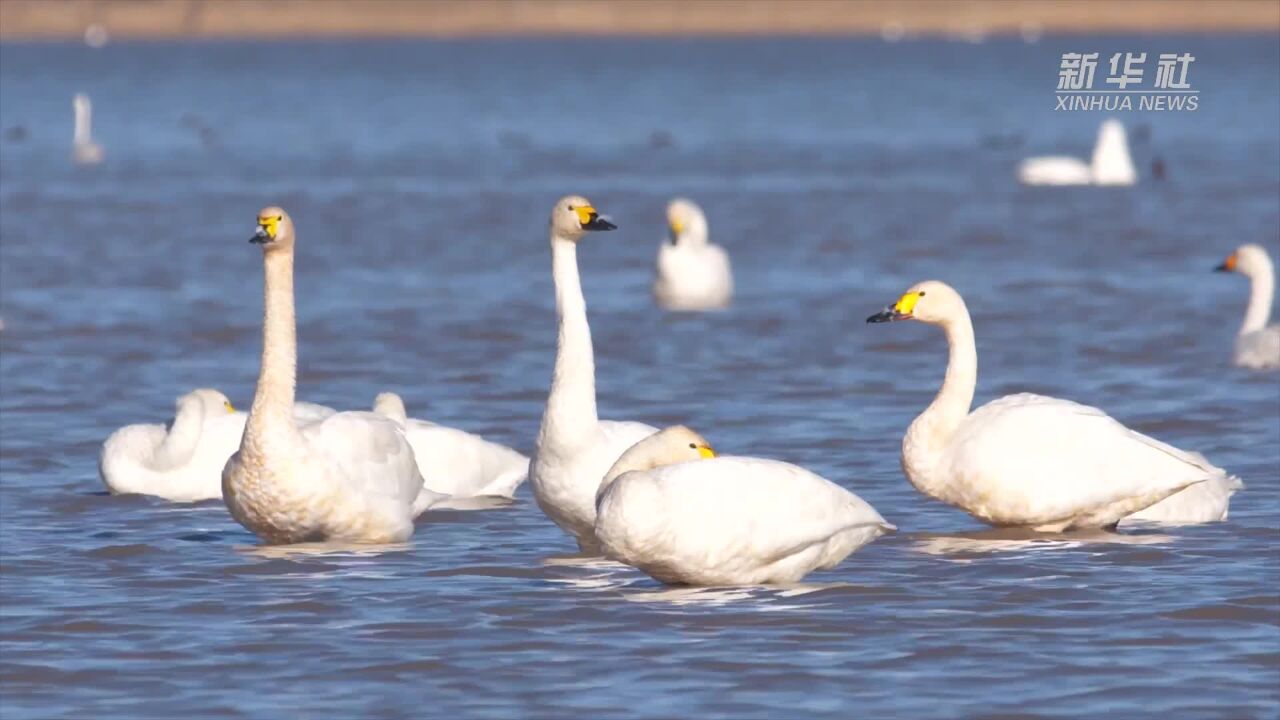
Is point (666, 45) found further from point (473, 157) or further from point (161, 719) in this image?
point (161, 719)

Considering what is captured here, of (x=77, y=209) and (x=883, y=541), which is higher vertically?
(x=77, y=209)

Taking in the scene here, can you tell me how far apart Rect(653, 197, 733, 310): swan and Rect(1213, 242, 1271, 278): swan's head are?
4.37 m

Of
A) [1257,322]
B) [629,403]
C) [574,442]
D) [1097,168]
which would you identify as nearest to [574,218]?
[574,442]

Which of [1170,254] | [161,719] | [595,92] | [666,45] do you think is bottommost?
[161,719]

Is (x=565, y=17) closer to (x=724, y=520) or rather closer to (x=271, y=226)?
(x=271, y=226)

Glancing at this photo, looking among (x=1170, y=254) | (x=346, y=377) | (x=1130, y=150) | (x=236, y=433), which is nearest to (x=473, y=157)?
(x=1130, y=150)

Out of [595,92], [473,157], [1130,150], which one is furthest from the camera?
[595,92]

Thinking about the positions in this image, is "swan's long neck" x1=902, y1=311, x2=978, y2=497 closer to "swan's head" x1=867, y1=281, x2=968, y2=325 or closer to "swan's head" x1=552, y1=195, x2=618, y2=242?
"swan's head" x1=867, y1=281, x2=968, y2=325

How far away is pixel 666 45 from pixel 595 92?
83.0 metres

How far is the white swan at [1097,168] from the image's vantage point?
3684 centimetres

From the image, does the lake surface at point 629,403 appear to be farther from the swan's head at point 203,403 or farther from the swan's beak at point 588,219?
the swan's beak at point 588,219

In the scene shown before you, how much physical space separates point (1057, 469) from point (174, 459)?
416 cm

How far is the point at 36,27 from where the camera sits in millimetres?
171750

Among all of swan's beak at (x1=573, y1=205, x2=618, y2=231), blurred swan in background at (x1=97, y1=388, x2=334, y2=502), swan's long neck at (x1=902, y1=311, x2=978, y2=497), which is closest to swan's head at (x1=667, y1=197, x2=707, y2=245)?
blurred swan in background at (x1=97, y1=388, x2=334, y2=502)
